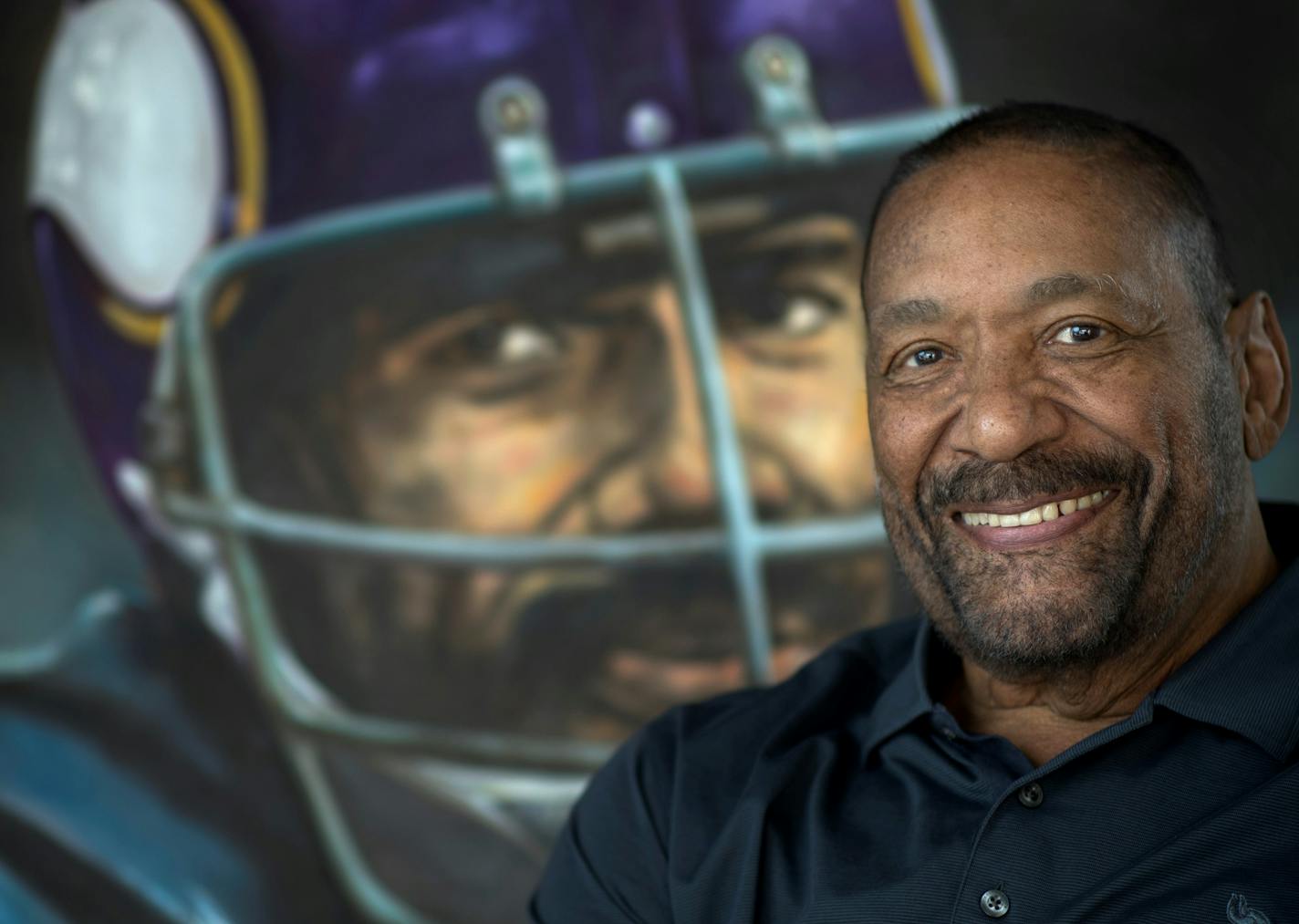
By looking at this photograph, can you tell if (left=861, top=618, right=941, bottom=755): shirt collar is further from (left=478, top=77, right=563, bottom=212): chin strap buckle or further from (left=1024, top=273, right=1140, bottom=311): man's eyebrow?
(left=478, top=77, right=563, bottom=212): chin strap buckle

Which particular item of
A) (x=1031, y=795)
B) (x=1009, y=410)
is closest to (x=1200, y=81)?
(x=1009, y=410)

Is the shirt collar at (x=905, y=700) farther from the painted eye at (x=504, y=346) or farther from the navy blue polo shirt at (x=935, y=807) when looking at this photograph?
the painted eye at (x=504, y=346)

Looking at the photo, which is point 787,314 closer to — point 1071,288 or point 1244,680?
point 1071,288

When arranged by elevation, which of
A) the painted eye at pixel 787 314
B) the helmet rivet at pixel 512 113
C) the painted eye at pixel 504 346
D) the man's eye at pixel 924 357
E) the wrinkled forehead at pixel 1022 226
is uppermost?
the helmet rivet at pixel 512 113

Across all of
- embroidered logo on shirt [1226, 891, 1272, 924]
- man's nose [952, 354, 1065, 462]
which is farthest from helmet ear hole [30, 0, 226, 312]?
embroidered logo on shirt [1226, 891, 1272, 924]

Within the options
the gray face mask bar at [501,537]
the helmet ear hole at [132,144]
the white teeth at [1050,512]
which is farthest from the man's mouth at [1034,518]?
the helmet ear hole at [132,144]

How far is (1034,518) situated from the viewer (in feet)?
4.16

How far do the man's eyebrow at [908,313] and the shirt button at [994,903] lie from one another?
20.1 inches

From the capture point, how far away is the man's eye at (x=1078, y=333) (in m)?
1.26

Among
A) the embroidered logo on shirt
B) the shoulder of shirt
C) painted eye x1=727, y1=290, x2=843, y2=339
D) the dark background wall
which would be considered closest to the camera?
the embroidered logo on shirt

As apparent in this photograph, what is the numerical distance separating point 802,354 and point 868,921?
111 centimetres

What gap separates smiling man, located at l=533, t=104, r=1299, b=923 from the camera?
3.89ft

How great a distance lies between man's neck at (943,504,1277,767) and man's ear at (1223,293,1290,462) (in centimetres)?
8

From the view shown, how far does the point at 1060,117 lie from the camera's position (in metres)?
1.33
